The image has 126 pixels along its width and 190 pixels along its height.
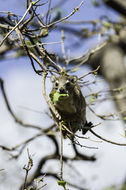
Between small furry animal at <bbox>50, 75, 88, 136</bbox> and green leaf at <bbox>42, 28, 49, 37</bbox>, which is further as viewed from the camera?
small furry animal at <bbox>50, 75, 88, 136</bbox>

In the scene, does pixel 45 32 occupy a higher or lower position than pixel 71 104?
higher

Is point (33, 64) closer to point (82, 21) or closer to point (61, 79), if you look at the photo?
point (61, 79)

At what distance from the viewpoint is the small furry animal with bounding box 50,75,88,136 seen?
3166mm

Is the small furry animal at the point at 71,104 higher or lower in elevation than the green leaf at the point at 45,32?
lower

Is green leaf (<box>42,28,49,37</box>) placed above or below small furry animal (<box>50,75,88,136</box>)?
above

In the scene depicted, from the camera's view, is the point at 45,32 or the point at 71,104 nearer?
the point at 45,32

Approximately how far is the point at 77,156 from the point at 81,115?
111cm

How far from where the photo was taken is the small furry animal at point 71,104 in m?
3.17

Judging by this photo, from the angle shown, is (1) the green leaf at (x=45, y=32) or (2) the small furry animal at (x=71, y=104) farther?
(2) the small furry animal at (x=71, y=104)

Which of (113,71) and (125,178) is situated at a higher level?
(113,71)

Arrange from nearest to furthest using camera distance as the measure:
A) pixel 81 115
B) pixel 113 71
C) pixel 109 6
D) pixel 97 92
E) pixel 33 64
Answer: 1. pixel 33 64
2. pixel 81 115
3. pixel 97 92
4. pixel 109 6
5. pixel 113 71

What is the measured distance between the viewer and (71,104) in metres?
3.26

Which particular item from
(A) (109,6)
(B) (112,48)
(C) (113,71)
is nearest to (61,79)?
(A) (109,6)

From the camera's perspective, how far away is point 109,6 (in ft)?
22.7
